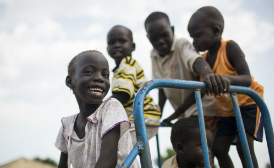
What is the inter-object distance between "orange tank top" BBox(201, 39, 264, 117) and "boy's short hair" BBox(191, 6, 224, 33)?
19 centimetres

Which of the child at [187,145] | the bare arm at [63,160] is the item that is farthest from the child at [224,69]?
the bare arm at [63,160]

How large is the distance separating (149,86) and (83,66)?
0.51 meters

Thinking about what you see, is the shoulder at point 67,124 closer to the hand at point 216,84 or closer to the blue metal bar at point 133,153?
the blue metal bar at point 133,153

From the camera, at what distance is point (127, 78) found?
219 centimetres

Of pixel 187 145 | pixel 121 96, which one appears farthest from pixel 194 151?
pixel 121 96

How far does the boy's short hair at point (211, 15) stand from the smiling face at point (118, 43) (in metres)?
0.75

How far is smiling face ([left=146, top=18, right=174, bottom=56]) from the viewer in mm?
2730

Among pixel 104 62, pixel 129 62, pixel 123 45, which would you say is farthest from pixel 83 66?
pixel 123 45

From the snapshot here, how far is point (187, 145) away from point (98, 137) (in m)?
0.78

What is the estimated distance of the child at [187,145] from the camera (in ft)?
6.07

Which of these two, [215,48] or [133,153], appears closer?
[133,153]

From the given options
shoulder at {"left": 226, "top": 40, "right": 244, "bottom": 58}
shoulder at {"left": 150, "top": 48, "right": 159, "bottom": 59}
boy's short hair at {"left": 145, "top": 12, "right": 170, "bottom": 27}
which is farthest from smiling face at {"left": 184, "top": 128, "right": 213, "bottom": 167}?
boy's short hair at {"left": 145, "top": 12, "right": 170, "bottom": 27}

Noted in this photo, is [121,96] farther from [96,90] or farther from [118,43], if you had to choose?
[118,43]

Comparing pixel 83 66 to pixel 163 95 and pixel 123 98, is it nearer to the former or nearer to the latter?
pixel 123 98
